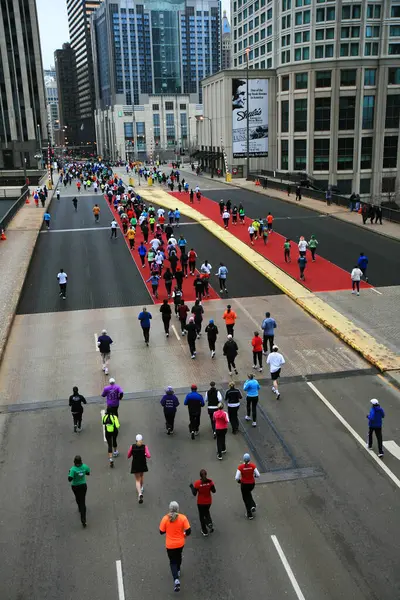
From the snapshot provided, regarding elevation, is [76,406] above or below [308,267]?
above

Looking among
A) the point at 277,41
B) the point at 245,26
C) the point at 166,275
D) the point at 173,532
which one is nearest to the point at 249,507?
the point at 173,532

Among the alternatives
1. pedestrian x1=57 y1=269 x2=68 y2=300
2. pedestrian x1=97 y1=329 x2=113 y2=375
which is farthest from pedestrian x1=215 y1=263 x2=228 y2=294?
pedestrian x1=97 y1=329 x2=113 y2=375

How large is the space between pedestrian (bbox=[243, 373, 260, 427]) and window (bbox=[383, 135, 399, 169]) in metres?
70.7

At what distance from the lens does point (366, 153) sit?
7594cm

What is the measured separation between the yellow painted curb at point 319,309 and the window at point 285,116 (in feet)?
139

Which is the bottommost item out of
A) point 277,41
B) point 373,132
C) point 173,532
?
point 173,532

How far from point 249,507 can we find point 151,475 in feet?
7.88

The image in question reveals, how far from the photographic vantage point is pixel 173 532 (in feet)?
26.8

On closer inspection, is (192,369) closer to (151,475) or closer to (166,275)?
(151,475)

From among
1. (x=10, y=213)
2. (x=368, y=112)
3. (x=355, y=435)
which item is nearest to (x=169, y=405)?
(x=355, y=435)

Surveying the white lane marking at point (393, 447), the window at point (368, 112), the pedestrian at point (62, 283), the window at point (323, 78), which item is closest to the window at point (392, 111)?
the window at point (368, 112)

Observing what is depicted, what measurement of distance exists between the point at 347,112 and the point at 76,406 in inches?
2763

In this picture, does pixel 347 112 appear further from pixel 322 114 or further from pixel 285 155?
pixel 285 155

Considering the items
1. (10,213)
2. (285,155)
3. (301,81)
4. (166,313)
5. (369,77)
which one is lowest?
(166,313)
